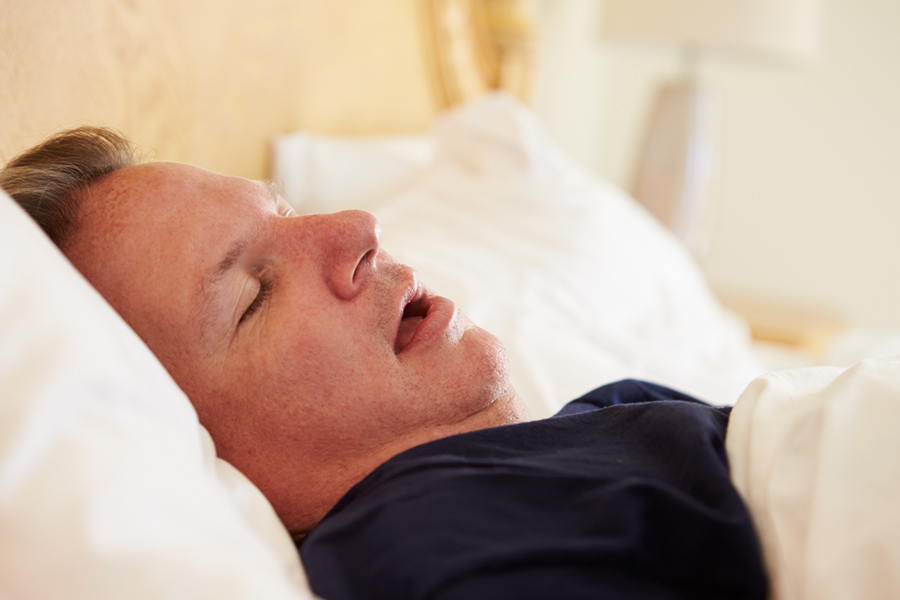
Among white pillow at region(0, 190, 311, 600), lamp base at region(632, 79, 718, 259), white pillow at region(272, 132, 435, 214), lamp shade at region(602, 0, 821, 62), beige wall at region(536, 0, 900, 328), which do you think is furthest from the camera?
beige wall at region(536, 0, 900, 328)

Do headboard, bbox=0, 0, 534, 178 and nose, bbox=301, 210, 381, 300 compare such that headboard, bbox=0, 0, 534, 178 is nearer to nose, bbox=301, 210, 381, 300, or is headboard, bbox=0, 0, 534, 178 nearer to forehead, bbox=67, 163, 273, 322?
forehead, bbox=67, 163, 273, 322

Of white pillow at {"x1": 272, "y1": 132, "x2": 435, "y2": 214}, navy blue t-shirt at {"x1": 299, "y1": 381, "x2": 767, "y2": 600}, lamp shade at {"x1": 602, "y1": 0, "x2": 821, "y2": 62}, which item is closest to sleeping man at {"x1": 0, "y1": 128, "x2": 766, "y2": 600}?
navy blue t-shirt at {"x1": 299, "y1": 381, "x2": 767, "y2": 600}

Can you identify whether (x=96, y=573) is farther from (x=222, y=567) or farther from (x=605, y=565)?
(x=605, y=565)

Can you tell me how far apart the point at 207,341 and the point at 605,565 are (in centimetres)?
35

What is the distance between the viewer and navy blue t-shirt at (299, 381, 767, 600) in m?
0.41

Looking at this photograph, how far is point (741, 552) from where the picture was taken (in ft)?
1.36

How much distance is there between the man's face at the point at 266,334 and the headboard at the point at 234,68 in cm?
26

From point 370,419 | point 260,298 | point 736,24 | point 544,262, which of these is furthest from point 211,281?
point 736,24

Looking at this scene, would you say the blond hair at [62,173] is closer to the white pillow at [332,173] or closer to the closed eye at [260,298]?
the closed eye at [260,298]

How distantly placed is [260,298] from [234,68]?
2.31 feet

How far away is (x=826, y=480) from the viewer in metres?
0.43

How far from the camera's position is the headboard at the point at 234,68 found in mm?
745

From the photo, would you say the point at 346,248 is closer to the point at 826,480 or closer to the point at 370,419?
the point at 370,419

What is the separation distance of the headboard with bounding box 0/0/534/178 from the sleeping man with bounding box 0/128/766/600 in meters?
0.17
